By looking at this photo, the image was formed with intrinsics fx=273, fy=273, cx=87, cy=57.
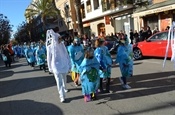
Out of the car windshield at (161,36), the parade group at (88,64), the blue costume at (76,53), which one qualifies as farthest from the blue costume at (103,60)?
the car windshield at (161,36)

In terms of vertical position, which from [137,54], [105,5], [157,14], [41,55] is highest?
[105,5]

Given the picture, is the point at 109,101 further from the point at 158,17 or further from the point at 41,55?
the point at 158,17

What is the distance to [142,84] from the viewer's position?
26.7 ft

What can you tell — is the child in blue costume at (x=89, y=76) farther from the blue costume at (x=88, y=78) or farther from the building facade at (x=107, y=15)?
the building facade at (x=107, y=15)

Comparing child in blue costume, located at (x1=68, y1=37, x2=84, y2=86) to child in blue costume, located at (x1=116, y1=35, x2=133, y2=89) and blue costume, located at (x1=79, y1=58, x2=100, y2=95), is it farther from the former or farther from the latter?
blue costume, located at (x1=79, y1=58, x2=100, y2=95)

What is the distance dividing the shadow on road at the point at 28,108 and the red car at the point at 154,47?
290 inches

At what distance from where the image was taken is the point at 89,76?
6.76m

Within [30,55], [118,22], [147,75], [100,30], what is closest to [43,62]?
[30,55]

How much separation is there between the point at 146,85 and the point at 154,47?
5.81 m

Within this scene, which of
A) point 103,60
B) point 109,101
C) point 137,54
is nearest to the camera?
point 109,101

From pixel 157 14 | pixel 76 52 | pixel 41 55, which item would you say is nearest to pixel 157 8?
pixel 157 14

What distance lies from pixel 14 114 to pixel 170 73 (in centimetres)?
549

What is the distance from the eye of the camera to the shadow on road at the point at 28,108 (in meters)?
6.34

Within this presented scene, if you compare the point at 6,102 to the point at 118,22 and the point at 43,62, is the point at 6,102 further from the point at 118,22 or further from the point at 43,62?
the point at 118,22
